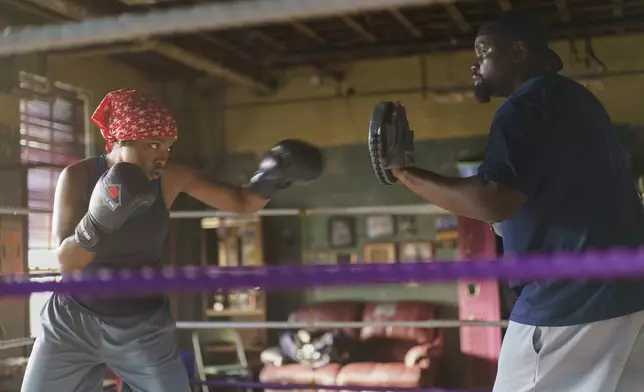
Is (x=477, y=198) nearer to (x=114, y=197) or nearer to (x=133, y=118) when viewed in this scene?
(x=114, y=197)

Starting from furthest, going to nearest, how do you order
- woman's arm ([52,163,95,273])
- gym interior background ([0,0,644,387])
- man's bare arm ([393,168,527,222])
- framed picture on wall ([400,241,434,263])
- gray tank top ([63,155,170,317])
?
framed picture on wall ([400,241,434,263]) < gym interior background ([0,0,644,387]) < gray tank top ([63,155,170,317]) < woman's arm ([52,163,95,273]) < man's bare arm ([393,168,527,222])

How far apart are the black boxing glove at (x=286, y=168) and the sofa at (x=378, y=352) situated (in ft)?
9.32

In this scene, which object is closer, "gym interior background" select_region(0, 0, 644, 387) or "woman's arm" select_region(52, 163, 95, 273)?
"woman's arm" select_region(52, 163, 95, 273)

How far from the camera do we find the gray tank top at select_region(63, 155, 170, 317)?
175 cm


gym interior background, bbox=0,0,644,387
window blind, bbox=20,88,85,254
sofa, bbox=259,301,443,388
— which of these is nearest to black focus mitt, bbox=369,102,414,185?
gym interior background, bbox=0,0,644,387

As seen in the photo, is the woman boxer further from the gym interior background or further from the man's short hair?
the gym interior background

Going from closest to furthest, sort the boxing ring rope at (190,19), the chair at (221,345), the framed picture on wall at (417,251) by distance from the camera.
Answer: the boxing ring rope at (190,19), the chair at (221,345), the framed picture on wall at (417,251)

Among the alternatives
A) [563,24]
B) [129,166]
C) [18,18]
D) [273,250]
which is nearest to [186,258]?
[273,250]

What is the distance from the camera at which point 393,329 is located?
493 cm

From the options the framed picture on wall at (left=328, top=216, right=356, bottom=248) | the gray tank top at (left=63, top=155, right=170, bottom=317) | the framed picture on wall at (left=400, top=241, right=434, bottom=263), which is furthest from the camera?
the framed picture on wall at (left=328, top=216, right=356, bottom=248)

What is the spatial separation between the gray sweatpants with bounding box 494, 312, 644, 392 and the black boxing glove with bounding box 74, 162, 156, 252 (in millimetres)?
814

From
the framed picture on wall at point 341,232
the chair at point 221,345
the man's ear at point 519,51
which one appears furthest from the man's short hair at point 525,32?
the framed picture on wall at point 341,232

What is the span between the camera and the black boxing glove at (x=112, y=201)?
1534 millimetres

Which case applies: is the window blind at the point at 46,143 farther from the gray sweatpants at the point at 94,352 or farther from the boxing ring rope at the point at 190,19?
the boxing ring rope at the point at 190,19
